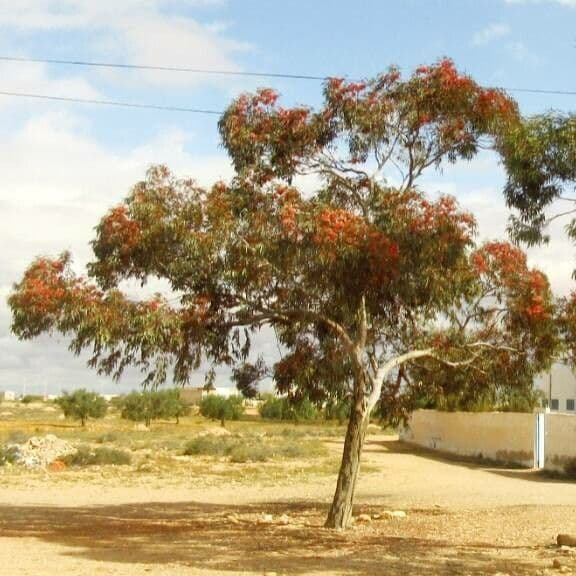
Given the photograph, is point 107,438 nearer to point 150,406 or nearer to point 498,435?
point 498,435

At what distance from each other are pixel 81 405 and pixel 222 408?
1429 centimetres

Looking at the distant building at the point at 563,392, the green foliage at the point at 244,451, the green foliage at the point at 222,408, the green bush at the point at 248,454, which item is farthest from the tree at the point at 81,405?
the green bush at the point at 248,454

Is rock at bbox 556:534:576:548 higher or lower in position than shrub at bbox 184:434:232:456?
higher

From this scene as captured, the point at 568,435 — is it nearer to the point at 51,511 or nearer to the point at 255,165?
the point at 51,511

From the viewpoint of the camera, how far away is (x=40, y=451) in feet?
150

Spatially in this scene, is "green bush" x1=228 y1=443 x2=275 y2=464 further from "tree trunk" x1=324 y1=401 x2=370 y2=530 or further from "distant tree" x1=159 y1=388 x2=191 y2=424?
"distant tree" x1=159 y1=388 x2=191 y2=424

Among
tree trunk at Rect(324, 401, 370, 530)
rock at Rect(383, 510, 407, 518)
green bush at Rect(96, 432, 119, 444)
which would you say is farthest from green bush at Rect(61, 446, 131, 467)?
tree trunk at Rect(324, 401, 370, 530)

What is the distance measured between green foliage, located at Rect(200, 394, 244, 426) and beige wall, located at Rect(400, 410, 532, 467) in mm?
43049

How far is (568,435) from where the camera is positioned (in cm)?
3847

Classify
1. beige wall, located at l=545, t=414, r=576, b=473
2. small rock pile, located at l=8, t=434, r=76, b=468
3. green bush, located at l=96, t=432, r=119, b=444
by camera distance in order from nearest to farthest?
beige wall, located at l=545, t=414, r=576, b=473, small rock pile, located at l=8, t=434, r=76, b=468, green bush, located at l=96, t=432, r=119, b=444

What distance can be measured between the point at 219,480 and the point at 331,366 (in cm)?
1671

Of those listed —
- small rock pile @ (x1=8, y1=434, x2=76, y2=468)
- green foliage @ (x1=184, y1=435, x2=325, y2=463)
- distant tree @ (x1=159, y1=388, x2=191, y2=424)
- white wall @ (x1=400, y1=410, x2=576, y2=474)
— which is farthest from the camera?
distant tree @ (x1=159, y1=388, x2=191, y2=424)

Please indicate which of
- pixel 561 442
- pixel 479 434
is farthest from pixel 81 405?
pixel 561 442

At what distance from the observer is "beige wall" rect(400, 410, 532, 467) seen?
4231 cm
